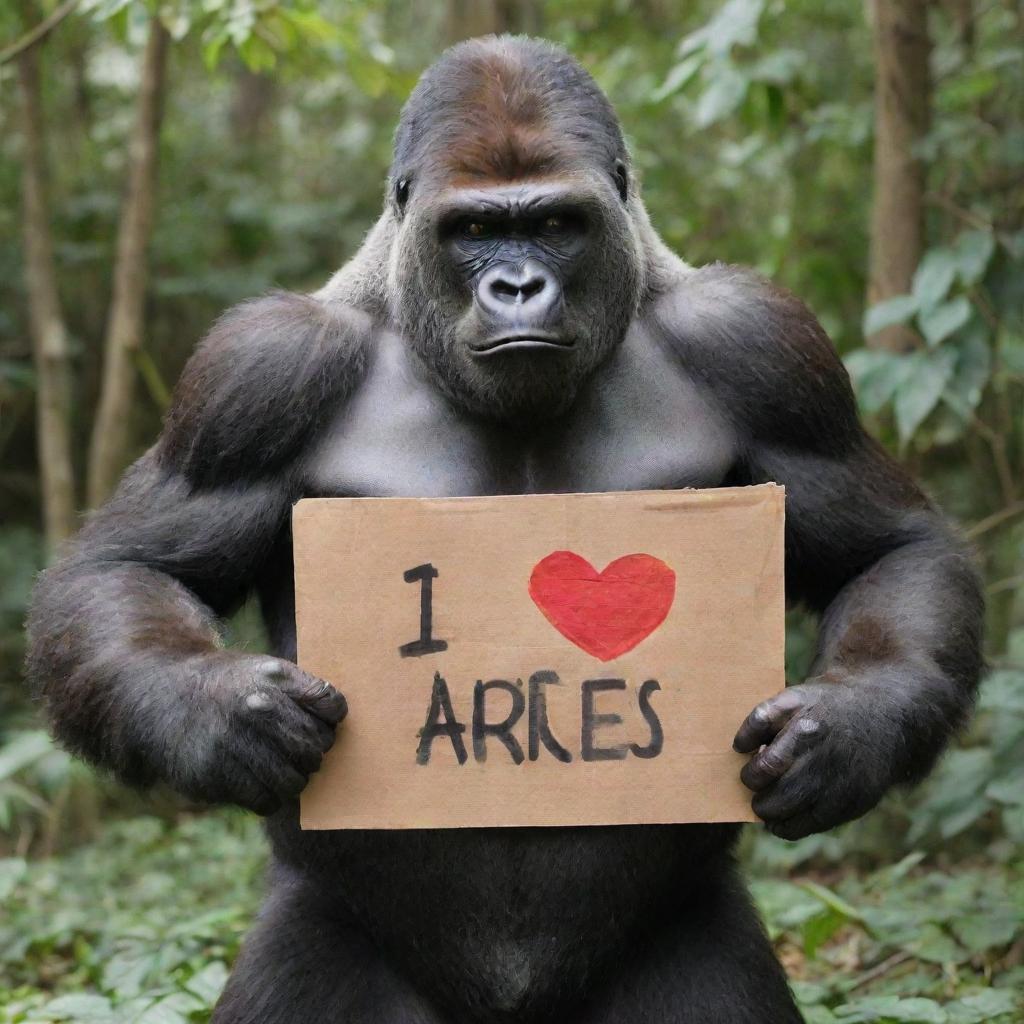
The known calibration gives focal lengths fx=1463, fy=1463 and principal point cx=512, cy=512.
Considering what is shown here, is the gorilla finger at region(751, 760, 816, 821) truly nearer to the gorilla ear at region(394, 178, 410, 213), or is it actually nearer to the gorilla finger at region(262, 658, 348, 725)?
the gorilla finger at region(262, 658, 348, 725)

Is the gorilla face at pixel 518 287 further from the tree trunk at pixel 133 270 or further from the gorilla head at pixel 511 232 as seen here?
the tree trunk at pixel 133 270

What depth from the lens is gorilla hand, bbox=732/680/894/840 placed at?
2.71 meters

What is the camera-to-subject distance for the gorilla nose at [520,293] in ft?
9.48

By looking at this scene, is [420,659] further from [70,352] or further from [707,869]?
[70,352]

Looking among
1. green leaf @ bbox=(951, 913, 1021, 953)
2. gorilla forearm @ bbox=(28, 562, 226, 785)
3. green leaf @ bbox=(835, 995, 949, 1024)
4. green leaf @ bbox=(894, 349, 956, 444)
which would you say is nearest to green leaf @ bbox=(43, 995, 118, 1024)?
gorilla forearm @ bbox=(28, 562, 226, 785)

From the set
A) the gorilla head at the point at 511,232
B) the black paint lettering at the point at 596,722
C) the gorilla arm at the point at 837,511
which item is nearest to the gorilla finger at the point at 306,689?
the black paint lettering at the point at 596,722

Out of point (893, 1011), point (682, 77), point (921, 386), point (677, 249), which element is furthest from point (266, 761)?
point (677, 249)

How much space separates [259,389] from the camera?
3199 millimetres

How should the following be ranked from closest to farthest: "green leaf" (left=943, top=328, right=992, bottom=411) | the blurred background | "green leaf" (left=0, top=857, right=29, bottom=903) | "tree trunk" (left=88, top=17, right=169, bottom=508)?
"green leaf" (left=0, top=857, right=29, bottom=903) → the blurred background → "green leaf" (left=943, top=328, right=992, bottom=411) → "tree trunk" (left=88, top=17, right=169, bottom=508)

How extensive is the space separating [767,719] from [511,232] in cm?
112

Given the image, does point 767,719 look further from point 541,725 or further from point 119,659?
point 119,659

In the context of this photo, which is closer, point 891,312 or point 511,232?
point 511,232

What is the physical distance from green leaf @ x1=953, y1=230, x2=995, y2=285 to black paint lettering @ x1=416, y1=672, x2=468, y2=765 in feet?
8.61

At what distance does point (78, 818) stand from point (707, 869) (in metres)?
4.61
